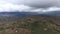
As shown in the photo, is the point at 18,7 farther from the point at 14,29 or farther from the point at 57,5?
the point at 57,5

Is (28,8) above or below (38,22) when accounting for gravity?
above

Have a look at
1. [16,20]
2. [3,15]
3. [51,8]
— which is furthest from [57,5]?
[3,15]

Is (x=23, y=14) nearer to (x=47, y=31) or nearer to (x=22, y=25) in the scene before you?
(x=22, y=25)

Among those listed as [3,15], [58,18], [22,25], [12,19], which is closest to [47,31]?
[58,18]

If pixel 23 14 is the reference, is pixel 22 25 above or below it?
below

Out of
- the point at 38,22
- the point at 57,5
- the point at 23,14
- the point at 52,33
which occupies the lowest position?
the point at 52,33

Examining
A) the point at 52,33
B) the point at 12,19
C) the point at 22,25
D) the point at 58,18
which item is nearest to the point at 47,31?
the point at 52,33

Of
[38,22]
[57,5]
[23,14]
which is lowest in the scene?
[38,22]
